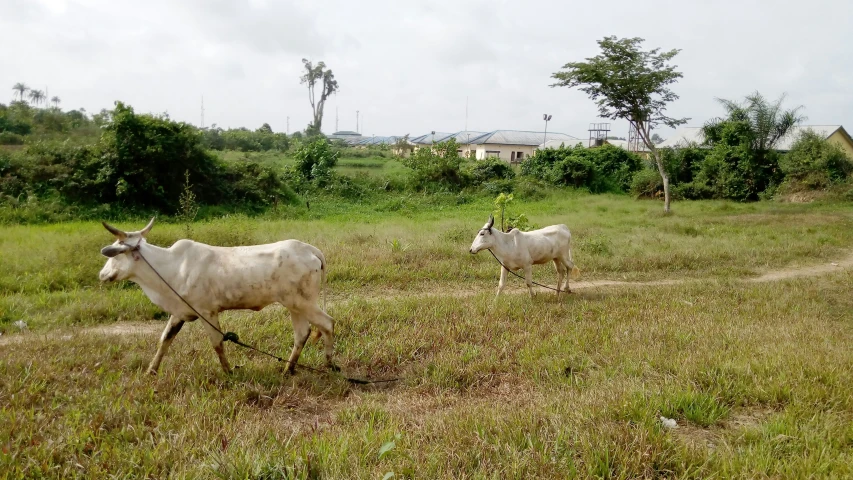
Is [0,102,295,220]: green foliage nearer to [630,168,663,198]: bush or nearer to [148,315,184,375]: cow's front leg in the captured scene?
[148,315,184,375]: cow's front leg

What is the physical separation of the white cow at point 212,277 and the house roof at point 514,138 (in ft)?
174

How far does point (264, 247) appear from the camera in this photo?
590cm

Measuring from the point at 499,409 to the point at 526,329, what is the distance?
2795 millimetres

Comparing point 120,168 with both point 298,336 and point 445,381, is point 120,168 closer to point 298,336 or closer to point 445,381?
point 298,336

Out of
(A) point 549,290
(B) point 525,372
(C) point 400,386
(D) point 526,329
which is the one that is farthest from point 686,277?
(C) point 400,386

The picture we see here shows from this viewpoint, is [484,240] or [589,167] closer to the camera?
[484,240]

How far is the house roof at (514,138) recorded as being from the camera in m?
58.9

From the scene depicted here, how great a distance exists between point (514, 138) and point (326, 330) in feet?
191

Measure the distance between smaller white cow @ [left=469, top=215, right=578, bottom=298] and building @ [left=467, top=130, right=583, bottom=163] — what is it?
A: 147 feet

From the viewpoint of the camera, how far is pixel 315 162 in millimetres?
28391

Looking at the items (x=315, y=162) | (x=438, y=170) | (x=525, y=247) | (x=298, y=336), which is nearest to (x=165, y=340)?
(x=298, y=336)

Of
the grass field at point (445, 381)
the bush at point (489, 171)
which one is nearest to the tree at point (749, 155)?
the bush at point (489, 171)

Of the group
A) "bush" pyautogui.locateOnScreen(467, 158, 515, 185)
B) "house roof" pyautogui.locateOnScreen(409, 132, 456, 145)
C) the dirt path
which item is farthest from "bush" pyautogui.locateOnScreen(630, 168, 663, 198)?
"house roof" pyautogui.locateOnScreen(409, 132, 456, 145)

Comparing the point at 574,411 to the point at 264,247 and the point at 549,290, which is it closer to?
the point at 264,247
